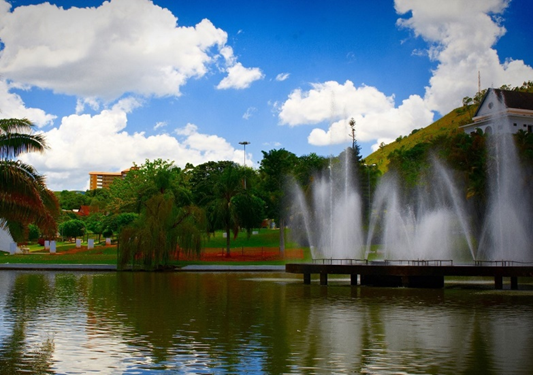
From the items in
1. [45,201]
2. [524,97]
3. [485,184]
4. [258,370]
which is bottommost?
[258,370]

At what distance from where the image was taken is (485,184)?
5747cm

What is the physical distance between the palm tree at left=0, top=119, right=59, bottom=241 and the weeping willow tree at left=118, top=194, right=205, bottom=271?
20.4 metres

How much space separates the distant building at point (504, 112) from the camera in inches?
3893

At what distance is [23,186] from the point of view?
23.6 meters

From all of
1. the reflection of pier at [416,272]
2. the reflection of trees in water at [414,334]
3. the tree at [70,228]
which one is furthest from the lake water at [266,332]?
the tree at [70,228]

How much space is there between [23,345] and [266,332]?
18.1 feet

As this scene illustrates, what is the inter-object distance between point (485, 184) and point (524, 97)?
54.2 metres

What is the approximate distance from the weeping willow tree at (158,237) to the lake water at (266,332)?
19283 mm

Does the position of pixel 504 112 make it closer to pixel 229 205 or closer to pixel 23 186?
pixel 229 205

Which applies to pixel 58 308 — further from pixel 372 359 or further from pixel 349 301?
pixel 372 359

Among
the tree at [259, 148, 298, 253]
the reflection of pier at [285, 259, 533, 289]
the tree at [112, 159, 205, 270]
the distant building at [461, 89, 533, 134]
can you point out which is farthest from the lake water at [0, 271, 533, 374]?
the distant building at [461, 89, 533, 134]

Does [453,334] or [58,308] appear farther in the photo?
[58,308]

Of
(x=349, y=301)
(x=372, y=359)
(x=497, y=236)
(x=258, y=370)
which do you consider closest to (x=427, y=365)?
(x=372, y=359)

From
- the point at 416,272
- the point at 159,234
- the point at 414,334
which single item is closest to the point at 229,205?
the point at 159,234
